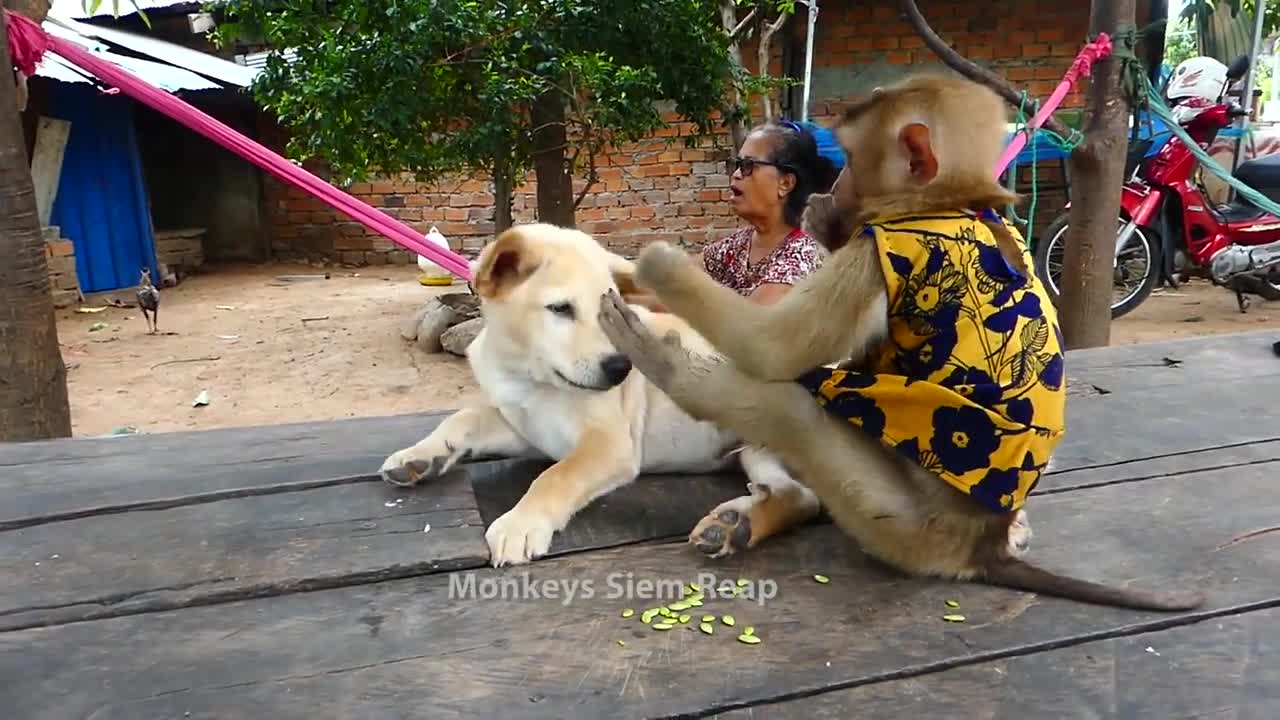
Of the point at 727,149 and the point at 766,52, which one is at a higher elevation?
the point at 766,52

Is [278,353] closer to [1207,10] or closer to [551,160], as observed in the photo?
[551,160]

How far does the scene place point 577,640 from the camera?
1.66 metres

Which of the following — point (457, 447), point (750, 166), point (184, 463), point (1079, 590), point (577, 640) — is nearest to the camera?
point (577, 640)

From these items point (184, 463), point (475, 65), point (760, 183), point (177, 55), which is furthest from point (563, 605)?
point (177, 55)

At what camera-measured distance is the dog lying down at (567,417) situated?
2.13m

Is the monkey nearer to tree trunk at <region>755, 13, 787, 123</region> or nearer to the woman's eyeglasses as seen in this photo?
the woman's eyeglasses

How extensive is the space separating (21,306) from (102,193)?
8.98 meters

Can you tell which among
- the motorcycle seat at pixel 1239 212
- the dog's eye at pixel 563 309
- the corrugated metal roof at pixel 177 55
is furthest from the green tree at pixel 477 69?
the corrugated metal roof at pixel 177 55

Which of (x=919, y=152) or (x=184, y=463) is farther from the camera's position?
(x=184, y=463)

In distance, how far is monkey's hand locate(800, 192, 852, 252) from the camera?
6.91ft

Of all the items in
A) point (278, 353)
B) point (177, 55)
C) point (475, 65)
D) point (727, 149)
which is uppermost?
point (177, 55)

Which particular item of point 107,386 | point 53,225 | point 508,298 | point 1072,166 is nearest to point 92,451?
point 508,298

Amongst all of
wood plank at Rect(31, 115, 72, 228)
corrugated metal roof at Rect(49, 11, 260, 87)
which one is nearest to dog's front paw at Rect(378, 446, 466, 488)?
wood plank at Rect(31, 115, 72, 228)

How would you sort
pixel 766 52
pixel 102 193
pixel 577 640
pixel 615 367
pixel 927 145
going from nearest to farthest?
pixel 577 640, pixel 927 145, pixel 615 367, pixel 766 52, pixel 102 193
